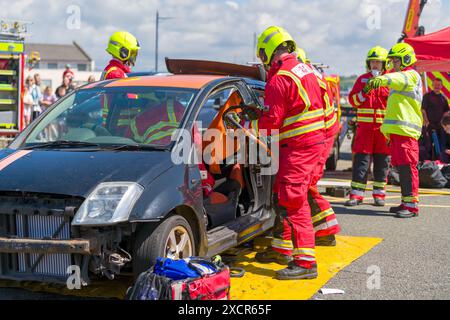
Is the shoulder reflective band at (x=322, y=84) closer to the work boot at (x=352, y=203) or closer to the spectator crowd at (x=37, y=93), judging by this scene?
the work boot at (x=352, y=203)

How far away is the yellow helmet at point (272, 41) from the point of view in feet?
18.2

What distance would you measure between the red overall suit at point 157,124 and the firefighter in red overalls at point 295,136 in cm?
72

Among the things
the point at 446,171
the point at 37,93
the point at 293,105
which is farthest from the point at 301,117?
the point at 37,93

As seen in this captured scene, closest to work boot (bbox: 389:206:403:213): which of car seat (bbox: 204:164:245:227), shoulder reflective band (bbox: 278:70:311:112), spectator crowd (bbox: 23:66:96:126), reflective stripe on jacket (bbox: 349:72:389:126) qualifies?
reflective stripe on jacket (bbox: 349:72:389:126)

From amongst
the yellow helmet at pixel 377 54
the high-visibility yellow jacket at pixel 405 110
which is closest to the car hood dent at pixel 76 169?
the high-visibility yellow jacket at pixel 405 110

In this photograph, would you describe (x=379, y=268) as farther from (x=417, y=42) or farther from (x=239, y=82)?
(x=417, y=42)

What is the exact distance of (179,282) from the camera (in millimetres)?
4027

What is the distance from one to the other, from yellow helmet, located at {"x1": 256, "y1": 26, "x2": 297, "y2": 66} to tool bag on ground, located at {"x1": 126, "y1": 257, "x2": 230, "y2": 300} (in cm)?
209

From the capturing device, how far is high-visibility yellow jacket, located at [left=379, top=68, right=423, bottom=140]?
8250 millimetres

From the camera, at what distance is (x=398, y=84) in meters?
7.98

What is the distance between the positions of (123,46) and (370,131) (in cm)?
358

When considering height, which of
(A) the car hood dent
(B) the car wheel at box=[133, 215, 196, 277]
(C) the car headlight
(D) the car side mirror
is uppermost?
(D) the car side mirror

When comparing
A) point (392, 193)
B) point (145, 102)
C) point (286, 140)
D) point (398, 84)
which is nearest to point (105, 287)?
point (145, 102)

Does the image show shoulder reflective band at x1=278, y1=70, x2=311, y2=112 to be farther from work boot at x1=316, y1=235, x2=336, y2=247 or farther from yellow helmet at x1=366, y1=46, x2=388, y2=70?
yellow helmet at x1=366, y1=46, x2=388, y2=70
